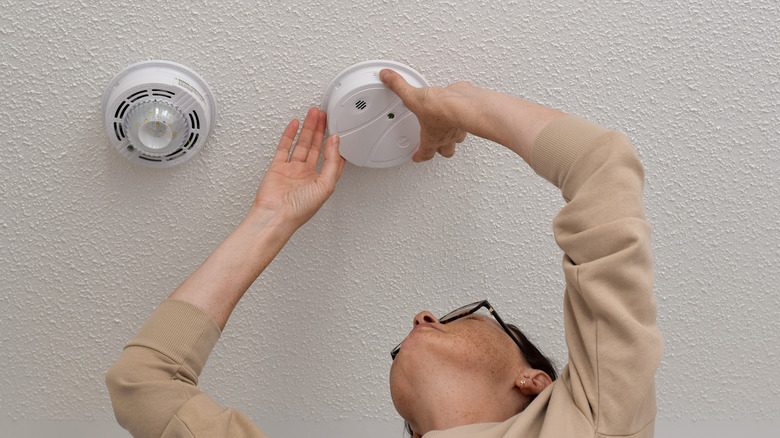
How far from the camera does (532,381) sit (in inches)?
47.1

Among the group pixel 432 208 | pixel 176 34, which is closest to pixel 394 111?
pixel 432 208

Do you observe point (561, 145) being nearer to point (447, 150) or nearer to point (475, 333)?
point (447, 150)

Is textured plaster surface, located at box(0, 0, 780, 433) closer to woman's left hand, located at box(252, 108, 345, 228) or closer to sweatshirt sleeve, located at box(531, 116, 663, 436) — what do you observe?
woman's left hand, located at box(252, 108, 345, 228)

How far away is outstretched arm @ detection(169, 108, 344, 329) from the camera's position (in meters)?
1.04

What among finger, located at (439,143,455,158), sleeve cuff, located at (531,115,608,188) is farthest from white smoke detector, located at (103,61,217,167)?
sleeve cuff, located at (531,115,608,188)

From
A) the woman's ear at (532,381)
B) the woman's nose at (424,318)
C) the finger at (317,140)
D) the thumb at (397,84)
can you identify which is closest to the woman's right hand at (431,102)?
the thumb at (397,84)

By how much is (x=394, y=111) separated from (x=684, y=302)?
697 mm

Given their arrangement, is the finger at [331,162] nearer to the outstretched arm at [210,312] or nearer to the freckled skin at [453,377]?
the outstretched arm at [210,312]

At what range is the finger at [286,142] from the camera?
104 cm

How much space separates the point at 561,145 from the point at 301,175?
0.39 m

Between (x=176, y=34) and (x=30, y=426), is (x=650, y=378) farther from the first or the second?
(x=30, y=426)

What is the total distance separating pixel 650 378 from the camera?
2.96 ft

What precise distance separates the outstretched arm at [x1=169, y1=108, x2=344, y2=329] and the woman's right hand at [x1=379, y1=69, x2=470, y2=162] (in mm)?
126

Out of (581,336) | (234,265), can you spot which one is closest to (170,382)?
(234,265)
